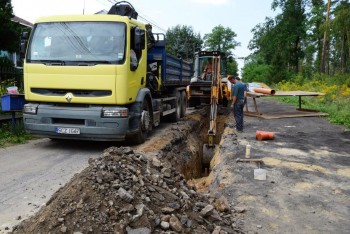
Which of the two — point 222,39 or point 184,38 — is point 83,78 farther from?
point 222,39

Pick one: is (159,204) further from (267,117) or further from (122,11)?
(267,117)

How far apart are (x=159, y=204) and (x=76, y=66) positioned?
4540mm

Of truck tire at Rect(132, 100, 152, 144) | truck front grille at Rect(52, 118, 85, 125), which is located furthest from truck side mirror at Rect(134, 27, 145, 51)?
truck front grille at Rect(52, 118, 85, 125)

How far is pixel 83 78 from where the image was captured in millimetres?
7832

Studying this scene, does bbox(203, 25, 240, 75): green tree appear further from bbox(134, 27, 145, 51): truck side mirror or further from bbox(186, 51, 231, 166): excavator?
bbox(134, 27, 145, 51): truck side mirror

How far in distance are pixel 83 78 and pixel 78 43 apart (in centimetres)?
86

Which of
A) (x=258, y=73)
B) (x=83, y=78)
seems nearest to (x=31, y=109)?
(x=83, y=78)

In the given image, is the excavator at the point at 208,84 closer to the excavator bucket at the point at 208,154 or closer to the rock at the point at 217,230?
the excavator bucket at the point at 208,154

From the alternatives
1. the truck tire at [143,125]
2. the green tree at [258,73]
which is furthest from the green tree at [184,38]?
the truck tire at [143,125]

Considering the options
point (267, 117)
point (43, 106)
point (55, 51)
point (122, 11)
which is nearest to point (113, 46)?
point (55, 51)

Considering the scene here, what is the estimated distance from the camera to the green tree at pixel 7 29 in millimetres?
15846

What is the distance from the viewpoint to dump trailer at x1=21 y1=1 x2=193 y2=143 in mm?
7871

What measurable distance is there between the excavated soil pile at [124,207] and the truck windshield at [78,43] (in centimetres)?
349

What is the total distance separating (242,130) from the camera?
11.6 metres
